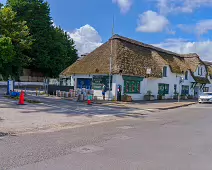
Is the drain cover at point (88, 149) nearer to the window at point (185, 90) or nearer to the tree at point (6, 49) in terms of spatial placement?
the tree at point (6, 49)

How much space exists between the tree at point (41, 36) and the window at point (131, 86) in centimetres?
2638

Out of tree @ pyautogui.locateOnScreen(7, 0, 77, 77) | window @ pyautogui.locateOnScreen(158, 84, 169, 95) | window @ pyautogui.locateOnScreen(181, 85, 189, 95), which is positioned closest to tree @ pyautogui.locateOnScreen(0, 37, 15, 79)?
tree @ pyautogui.locateOnScreen(7, 0, 77, 77)

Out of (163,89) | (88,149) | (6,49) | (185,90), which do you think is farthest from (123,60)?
(88,149)

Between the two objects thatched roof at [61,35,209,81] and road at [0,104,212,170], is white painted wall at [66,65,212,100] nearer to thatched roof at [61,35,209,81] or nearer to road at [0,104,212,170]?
thatched roof at [61,35,209,81]

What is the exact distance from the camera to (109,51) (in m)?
27.9

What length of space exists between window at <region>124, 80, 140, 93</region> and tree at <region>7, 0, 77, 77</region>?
26.4 metres

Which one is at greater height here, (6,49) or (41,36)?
(41,36)

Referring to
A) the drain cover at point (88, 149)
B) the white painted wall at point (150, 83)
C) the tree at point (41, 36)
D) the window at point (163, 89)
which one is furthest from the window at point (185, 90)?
the drain cover at point (88, 149)

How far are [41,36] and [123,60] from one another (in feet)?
90.9

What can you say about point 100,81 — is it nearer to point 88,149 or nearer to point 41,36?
point 88,149

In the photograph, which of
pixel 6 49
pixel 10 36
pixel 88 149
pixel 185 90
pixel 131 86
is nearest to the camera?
pixel 88 149

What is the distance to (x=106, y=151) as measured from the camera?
6527 mm

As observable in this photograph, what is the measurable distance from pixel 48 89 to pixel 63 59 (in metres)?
26.0

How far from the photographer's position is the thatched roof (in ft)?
85.4
